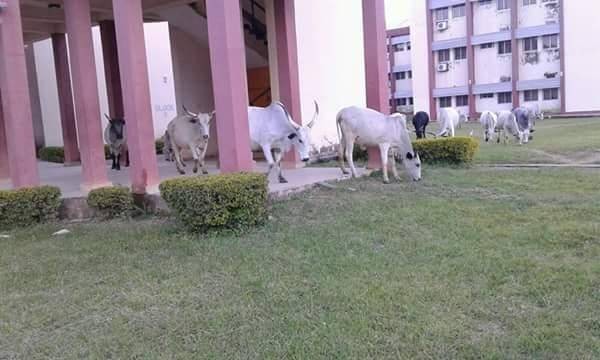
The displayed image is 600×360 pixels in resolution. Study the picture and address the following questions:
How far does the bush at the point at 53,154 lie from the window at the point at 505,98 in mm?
29022

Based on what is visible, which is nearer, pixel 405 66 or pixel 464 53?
pixel 464 53

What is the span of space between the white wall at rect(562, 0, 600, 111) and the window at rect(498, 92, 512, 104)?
3508 millimetres

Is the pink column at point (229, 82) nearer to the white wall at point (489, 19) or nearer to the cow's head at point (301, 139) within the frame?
the cow's head at point (301, 139)

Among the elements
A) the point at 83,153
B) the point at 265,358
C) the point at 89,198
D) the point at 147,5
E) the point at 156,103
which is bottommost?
the point at 265,358

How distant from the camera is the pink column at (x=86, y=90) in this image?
791 centimetres

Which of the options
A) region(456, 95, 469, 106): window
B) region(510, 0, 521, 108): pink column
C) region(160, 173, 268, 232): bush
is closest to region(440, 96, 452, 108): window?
region(456, 95, 469, 106): window

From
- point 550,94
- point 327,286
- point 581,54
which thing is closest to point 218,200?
point 327,286

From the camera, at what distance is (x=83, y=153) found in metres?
8.23

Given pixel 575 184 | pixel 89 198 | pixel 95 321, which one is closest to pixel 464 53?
pixel 575 184

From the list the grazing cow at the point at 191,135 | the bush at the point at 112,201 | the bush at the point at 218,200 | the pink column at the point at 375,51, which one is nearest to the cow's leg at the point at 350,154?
the pink column at the point at 375,51

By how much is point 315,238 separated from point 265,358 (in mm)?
2416

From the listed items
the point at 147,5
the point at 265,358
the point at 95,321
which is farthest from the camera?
the point at 147,5

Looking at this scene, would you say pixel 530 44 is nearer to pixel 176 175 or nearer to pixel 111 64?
pixel 111 64

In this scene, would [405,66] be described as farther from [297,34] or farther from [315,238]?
Answer: [315,238]
